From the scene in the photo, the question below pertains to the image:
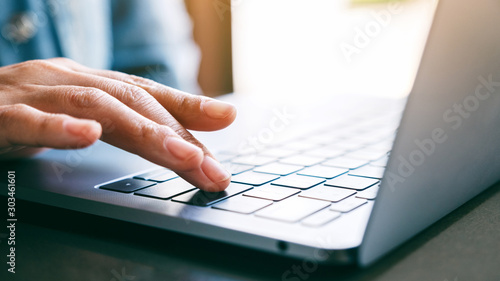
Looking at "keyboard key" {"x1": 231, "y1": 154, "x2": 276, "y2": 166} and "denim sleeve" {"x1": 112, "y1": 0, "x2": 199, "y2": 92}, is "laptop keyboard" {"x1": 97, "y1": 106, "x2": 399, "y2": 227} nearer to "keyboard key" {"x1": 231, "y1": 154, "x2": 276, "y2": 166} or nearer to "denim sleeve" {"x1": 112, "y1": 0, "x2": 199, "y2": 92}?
"keyboard key" {"x1": 231, "y1": 154, "x2": 276, "y2": 166}

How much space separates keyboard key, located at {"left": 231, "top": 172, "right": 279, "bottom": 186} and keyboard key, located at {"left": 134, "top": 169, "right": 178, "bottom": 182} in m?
0.07

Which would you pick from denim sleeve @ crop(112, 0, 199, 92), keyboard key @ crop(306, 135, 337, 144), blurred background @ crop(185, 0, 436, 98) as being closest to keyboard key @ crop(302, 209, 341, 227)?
keyboard key @ crop(306, 135, 337, 144)

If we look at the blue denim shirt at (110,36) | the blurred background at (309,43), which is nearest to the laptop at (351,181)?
the blue denim shirt at (110,36)

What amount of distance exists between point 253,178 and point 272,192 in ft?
0.18

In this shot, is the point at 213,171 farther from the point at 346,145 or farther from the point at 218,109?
the point at 346,145

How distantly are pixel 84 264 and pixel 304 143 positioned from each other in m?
0.40

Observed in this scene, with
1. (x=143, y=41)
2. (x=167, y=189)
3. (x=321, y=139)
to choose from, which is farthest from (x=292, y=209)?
(x=143, y=41)

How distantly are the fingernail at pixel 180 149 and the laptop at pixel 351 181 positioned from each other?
0.03m

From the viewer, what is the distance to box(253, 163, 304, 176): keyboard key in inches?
19.2

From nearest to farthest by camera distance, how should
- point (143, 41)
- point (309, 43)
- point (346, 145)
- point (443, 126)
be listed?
point (443, 126)
point (346, 145)
point (143, 41)
point (309, 43)

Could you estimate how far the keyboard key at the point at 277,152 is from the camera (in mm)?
582

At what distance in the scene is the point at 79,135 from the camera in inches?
14.9

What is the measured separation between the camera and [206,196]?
400 mm

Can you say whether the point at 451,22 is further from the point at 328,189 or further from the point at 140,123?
the point at 140,123
